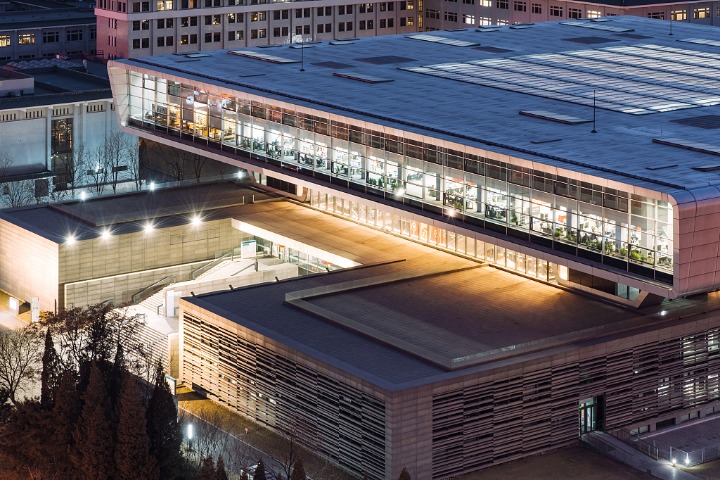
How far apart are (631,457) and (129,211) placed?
5340cm

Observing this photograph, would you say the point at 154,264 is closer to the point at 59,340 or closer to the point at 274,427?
the point at 59,340

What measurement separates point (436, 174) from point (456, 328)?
639 inches

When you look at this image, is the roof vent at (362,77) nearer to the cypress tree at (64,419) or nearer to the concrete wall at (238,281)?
the concrete wall at (238,281)

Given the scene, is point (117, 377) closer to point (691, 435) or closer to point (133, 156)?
point (691, 435)

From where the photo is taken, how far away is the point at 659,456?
337 ft

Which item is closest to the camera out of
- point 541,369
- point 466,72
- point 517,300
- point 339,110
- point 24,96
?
point 541,369

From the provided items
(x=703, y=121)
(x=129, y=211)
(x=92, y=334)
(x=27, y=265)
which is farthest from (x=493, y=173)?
(x=27, y=265)

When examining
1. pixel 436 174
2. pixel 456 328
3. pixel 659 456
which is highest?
pixel 436 174

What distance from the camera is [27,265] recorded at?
13375 centimetres

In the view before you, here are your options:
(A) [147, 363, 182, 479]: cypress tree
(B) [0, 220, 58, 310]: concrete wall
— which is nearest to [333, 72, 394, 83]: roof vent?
(B) [0, 220, 58, 310]: concrete wall

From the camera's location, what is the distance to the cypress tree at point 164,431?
97875 millimetres

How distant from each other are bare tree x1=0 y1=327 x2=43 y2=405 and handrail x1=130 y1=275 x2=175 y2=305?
13.3 metres

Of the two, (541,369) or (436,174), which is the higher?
(436,174)

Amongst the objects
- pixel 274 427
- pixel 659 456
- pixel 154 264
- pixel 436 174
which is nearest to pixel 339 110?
pixel 436 174
